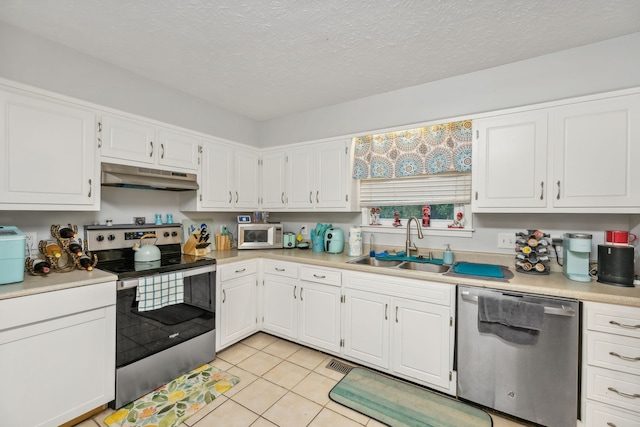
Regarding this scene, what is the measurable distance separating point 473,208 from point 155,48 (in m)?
2.75

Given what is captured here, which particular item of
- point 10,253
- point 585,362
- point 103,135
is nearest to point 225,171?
point 103,135

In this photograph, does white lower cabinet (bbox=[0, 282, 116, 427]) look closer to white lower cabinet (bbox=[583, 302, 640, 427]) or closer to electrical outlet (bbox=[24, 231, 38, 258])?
electrical outlet (bbox=[24, 231, 38, 258])

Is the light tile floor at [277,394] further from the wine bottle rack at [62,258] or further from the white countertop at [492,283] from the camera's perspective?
the wine bottle rack at [62,258]

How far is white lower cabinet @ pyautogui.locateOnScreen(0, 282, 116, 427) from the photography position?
1.46 m

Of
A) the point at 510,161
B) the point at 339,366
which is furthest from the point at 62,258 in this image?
the point at 510,161

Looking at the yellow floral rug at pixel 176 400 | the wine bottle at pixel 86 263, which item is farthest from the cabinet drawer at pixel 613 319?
the wine bottle at pixel 86 263

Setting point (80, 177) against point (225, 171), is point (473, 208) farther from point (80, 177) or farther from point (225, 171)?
point (80, 177)

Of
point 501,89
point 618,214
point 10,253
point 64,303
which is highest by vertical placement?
point 501,89

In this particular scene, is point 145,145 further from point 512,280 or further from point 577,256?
point 577,256

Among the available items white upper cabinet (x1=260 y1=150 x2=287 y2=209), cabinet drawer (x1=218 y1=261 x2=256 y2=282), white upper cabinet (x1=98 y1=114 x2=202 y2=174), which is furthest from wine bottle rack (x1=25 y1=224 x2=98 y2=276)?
white upper cabinet (x1=260 y1=150 x2=287 y2=209)

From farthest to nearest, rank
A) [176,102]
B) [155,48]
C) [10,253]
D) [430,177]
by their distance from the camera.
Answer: [176,102] < [430,177] < [155,48] < [10,253]

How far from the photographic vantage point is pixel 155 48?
207 cm

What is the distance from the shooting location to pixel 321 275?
2.52 m

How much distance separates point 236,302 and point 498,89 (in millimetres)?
3021
